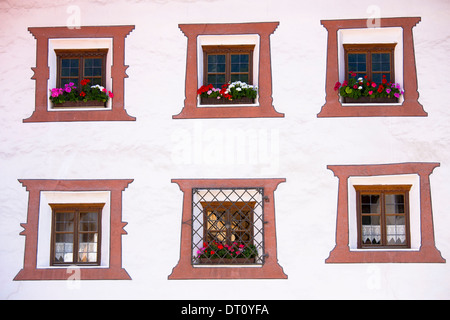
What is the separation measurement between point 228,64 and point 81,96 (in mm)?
2203

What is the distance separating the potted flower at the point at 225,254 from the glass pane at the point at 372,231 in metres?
1.55

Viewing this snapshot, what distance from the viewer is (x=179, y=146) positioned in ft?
26.7

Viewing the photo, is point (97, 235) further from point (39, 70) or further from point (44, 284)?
point (39, 70)

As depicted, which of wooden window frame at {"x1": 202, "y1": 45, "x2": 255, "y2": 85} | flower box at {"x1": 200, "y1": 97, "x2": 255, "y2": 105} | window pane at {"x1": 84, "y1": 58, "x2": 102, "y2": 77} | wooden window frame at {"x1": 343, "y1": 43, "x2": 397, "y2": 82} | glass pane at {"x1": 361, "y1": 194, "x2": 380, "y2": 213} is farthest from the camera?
window pane at {"x1": 84, "y1": 58, "x2": 102, "y2": 77}

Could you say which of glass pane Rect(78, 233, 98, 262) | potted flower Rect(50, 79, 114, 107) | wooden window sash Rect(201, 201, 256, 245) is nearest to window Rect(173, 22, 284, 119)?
potted flower Rect(50, 79, 114, 107)

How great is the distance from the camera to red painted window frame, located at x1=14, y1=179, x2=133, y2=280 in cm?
799

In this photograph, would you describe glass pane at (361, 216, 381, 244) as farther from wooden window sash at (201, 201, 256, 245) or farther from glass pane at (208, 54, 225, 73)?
glass pane at (208, 54, 225, 73)

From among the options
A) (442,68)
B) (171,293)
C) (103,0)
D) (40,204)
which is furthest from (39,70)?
(442,68)

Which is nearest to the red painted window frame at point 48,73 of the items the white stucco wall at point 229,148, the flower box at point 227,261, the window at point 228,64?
the white stucco wall at point 229,148

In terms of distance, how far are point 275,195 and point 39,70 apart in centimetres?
390

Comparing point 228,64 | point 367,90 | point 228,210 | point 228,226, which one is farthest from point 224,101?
point 367,90

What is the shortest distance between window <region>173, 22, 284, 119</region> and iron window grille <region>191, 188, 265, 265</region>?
114 centimetres

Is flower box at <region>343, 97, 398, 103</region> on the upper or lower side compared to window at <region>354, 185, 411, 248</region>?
upper

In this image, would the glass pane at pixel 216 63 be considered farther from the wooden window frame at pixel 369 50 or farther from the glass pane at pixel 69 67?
the glass pane at pixel 69 67
